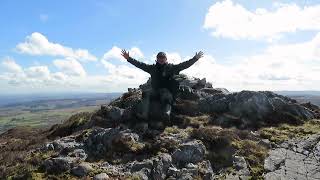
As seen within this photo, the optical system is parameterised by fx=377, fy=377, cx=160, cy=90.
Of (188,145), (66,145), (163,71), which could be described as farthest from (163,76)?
(66,145)

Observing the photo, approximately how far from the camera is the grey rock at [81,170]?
14.8 meters

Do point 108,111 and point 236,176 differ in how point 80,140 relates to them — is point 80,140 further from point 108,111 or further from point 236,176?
point 236,176

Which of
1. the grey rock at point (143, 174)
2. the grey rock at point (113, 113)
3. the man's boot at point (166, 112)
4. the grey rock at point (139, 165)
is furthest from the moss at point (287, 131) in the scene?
the grey rock at point (113, 113)

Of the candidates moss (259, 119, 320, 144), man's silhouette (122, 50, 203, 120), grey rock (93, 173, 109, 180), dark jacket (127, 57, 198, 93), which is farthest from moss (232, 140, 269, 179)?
grey rock (93, 173, 109, 180)

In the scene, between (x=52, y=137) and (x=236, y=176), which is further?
(x=52, y=137)

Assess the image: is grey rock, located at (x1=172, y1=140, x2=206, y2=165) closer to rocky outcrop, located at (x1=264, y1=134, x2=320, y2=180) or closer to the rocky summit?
the rocky summit

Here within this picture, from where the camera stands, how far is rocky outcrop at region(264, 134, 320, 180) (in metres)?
15.3

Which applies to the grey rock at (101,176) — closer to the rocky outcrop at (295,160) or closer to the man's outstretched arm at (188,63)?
the rocky outcrop at (295,160)

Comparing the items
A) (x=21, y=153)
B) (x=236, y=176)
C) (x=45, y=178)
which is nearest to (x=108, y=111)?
(x=21, y=153)

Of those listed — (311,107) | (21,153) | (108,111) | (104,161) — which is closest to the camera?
(104,161)

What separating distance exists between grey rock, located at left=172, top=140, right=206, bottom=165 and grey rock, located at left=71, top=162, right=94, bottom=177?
143 inches

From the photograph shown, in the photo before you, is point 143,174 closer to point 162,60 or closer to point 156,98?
point 156,98

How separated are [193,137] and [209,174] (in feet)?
11.2

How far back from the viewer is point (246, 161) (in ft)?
53.2
